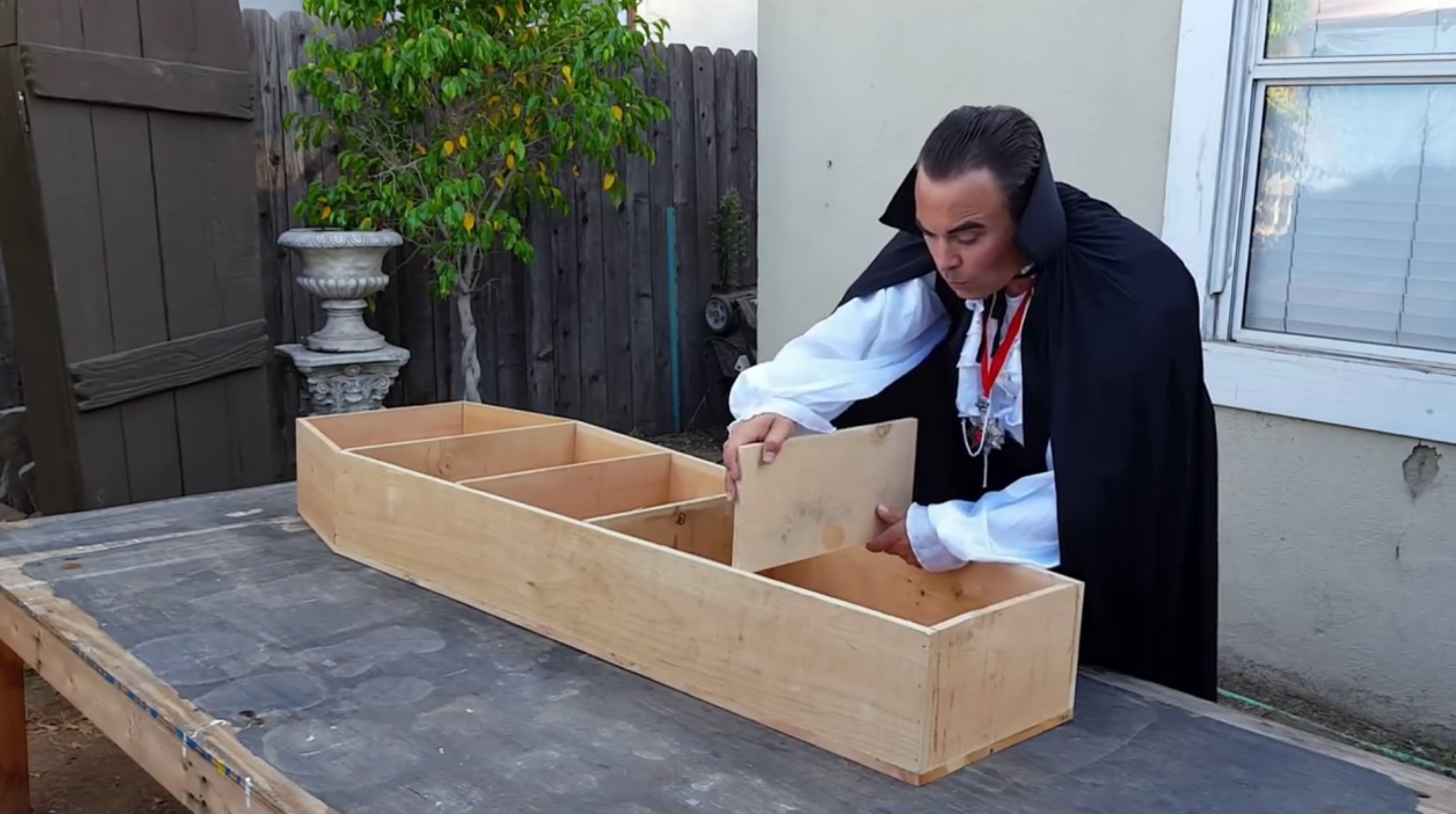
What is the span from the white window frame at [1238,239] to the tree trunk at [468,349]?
3.14m

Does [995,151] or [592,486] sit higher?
[995,151]

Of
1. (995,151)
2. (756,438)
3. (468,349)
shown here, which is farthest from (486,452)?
(468,349)

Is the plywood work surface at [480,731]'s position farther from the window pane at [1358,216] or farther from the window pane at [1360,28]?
the window pane at [1360,28]

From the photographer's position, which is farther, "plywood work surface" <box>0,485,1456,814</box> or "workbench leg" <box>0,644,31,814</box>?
"workbench leg" <box>0,644,31,814</box>

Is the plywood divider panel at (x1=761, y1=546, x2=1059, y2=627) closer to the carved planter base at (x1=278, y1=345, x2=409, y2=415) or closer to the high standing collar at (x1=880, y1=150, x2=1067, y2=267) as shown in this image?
the high standing collar at (x1=880, y1=150, x2=1067, y2=267)

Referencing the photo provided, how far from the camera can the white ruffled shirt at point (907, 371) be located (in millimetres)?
1844

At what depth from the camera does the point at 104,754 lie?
11.4 ft

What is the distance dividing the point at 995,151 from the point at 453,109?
12.7 ft

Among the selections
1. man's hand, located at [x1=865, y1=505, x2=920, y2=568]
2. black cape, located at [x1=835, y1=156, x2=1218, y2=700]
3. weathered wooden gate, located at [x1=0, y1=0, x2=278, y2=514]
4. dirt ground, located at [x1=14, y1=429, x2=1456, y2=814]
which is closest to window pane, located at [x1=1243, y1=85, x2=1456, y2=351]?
dirt ground, located at [x1=14, y1=429, x2=1456, y2=814]

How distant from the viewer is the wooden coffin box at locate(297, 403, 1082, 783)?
1531mm

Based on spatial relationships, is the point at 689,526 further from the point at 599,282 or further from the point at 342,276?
the point at 599,282

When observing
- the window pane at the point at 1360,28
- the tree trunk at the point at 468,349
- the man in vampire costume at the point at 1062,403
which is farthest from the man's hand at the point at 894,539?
the tree trunk at the point at 468,349

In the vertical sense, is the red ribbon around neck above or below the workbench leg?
A: above

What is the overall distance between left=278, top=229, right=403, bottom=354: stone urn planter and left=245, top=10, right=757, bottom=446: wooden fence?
419 millimetres
